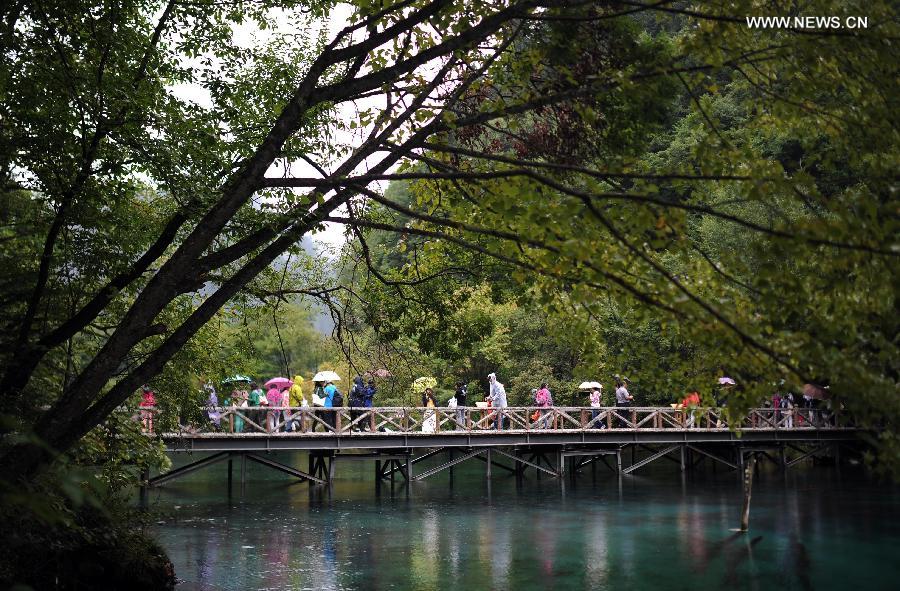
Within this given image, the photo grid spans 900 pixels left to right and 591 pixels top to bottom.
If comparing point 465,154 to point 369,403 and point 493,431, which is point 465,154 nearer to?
point 369,403

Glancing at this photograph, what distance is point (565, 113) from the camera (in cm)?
865

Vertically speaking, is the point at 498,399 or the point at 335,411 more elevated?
the point at 498,399

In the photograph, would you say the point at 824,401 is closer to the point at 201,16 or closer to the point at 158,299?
the point at 158,299

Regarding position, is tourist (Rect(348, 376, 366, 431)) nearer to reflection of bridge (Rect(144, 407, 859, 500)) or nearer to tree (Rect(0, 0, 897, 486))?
reflection of bridge (Rect(144, 407, 859, 500))

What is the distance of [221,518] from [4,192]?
40.0ft

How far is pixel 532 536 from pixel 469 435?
834cm

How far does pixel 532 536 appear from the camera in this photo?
1873cm

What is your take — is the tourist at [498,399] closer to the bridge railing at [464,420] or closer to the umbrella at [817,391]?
the bridge railing at [464,420]

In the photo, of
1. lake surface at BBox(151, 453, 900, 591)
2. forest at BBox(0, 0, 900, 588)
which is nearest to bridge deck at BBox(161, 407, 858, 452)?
lake surface at BBox(151, 453, 900, 591)

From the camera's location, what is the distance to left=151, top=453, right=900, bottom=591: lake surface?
1457 cm

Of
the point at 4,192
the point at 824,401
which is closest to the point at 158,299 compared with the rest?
the point at 4,192

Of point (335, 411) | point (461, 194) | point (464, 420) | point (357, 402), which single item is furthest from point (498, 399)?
point (461, 194)

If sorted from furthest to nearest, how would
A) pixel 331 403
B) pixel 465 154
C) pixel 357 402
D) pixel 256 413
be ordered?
pixel 357 402 → pixel 331 403 → pixel 256 413 → pixel 465 154

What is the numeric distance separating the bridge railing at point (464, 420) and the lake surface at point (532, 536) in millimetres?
1855
